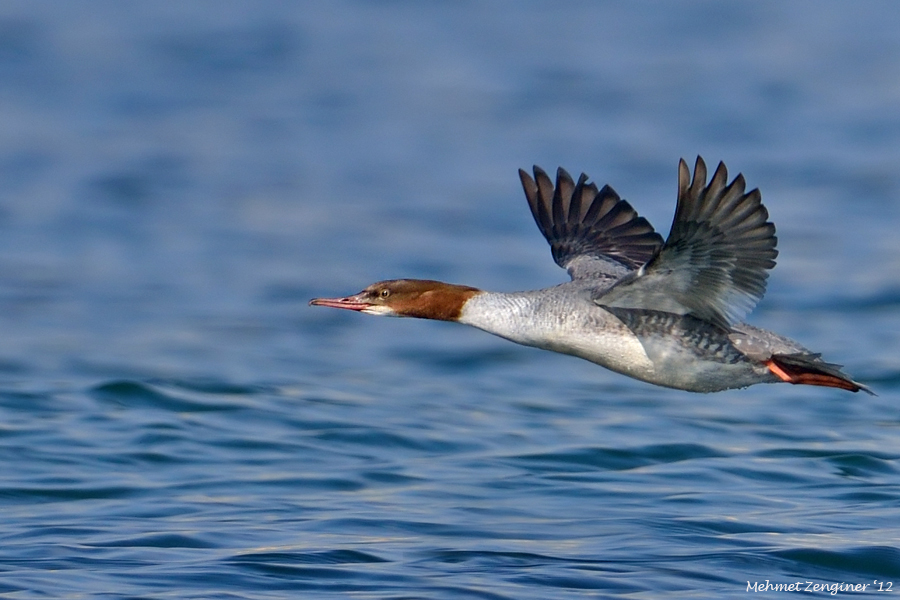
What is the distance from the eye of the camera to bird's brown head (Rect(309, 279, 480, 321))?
7.99 metres

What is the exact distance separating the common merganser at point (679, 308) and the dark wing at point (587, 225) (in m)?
0.73

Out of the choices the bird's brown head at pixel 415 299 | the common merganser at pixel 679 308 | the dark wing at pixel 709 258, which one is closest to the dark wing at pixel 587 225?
the common merganser at pixel 679 308

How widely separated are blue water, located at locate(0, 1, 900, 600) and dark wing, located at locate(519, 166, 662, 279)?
137 centimetres

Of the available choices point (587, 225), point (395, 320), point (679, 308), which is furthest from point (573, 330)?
point (395, 320)

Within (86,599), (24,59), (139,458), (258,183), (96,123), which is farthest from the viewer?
(24,59)

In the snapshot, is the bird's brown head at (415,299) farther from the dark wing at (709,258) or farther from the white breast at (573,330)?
the dark wing at (709,258)

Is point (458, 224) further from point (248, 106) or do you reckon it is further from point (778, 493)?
point (778, 493)

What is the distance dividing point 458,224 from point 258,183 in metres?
3.15

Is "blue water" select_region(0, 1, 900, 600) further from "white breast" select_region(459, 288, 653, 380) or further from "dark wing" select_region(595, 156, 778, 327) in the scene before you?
"dark wing" select_region(595, 156, 778, 327)

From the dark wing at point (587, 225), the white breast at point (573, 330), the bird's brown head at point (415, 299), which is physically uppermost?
the dark wing at point (587, 225)

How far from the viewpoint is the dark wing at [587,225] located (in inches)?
355

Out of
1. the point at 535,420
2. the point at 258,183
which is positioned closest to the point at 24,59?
the point at 258,183

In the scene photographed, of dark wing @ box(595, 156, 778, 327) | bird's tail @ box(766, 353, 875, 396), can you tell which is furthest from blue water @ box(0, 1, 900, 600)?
dark wing @ box(595, 156, 778, 327)

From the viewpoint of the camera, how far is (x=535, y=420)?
1097 cm
